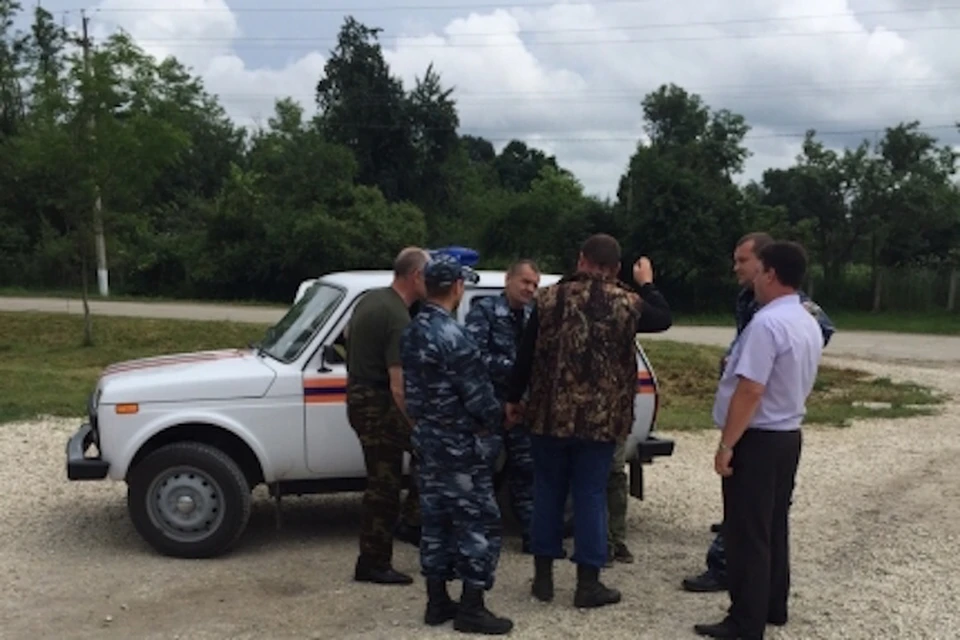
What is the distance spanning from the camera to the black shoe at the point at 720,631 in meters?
4.85

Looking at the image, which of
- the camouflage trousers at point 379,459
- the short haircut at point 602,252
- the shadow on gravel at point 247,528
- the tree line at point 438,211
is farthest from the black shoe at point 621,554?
the tree line at point 438,211

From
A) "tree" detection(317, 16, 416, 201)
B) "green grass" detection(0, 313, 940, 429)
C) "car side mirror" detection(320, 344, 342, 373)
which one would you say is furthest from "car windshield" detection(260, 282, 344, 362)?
"tree" detection(317, 16, 416, 201)

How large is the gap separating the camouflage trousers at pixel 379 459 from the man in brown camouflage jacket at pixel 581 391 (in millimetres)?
713

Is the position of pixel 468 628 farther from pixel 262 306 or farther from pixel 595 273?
pixel 262 306

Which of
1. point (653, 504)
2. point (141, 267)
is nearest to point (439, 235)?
point (141, 267)

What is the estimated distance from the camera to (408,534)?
6418mm

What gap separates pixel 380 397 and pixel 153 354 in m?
13.8

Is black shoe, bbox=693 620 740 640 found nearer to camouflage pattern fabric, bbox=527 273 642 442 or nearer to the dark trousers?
the dark trousers

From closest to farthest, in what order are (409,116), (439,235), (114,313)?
(114,313), (439,235), (409,116)

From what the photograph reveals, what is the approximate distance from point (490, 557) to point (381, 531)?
0.90m

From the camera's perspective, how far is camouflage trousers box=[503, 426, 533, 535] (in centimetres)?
594

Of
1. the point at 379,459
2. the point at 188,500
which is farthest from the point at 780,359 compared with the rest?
the point at 188,500

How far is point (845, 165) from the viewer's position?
99.5 feet

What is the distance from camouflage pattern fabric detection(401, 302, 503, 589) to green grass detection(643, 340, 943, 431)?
627 cm
